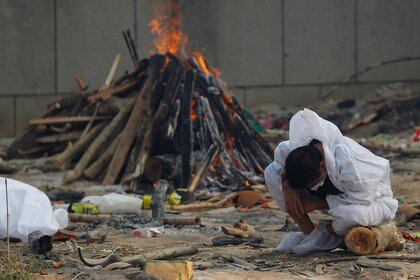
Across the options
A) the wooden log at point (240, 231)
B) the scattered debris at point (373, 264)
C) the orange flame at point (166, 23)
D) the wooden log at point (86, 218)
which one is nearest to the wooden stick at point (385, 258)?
the scattered debris at point (373, 264)

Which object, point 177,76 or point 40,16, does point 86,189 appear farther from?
point 40,16

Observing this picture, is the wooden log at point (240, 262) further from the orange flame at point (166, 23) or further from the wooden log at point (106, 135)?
the orange flame at point (166, 23)

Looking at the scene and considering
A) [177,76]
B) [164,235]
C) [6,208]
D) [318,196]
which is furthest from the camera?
[177,76]

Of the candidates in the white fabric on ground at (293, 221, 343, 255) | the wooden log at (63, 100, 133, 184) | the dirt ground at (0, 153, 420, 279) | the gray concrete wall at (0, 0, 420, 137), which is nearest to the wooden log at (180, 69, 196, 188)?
the wooden log at (63, 100, 133, 184)

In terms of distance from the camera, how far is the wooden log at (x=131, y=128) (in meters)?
12.5

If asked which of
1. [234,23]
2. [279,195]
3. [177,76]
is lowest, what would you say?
[279,195]

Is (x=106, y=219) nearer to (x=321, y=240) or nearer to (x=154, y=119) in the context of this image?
(x=321, y=240)

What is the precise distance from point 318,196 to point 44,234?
6.99 feet

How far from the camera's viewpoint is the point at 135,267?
6629mm

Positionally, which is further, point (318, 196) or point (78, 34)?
point (78, 34)

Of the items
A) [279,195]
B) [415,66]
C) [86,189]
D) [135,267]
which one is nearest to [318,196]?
[279,195]

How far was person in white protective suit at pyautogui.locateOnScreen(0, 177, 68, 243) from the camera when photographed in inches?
299

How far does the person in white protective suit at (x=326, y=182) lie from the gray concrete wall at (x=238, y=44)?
1071 cm

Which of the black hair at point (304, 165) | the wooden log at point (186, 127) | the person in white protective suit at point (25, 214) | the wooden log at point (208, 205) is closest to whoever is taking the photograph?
the black hair at point (304, 165)
